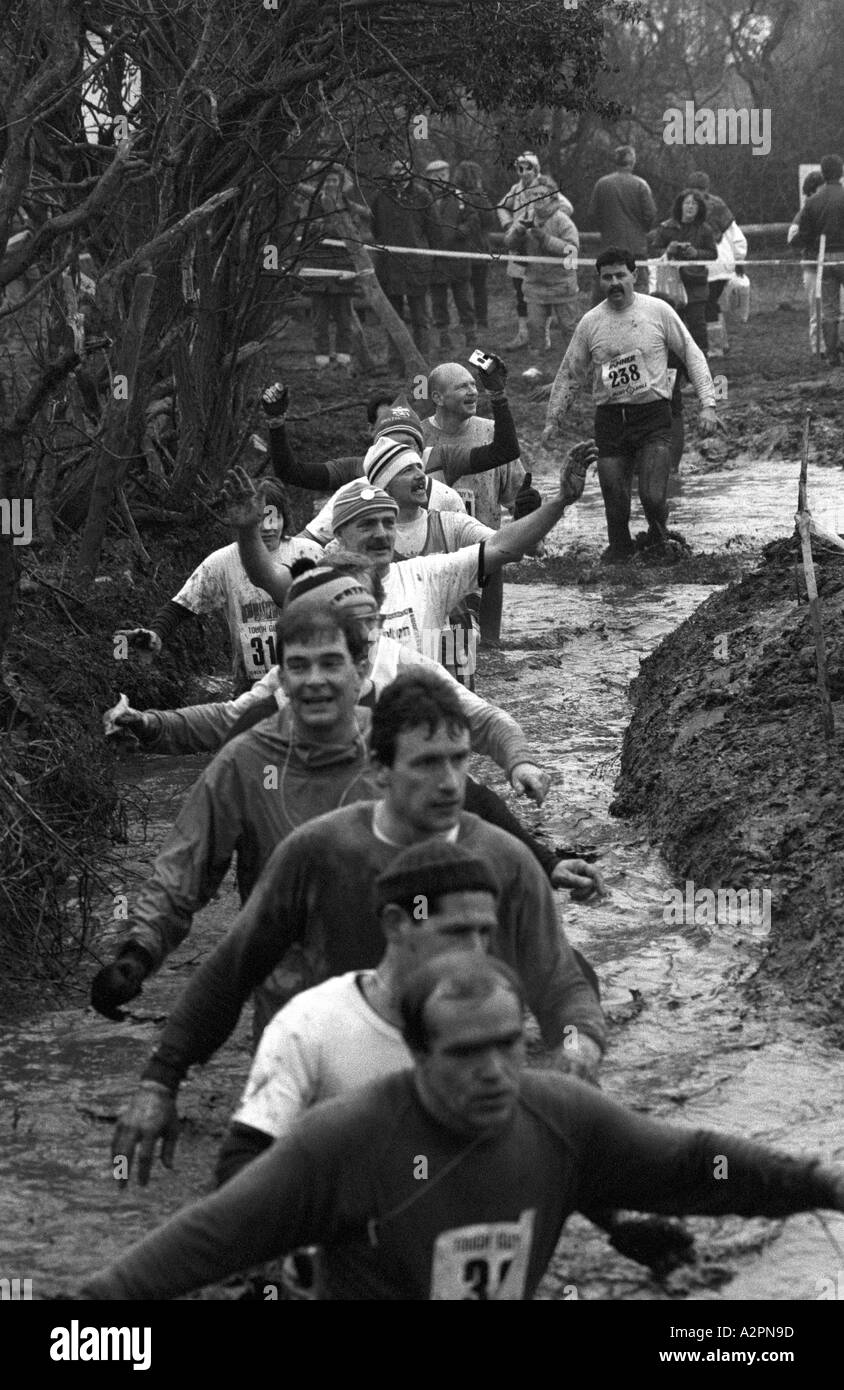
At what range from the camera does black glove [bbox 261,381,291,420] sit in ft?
34.6

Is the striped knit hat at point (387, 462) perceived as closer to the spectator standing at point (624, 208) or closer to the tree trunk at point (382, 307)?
the tree trunk at point (382, 307)

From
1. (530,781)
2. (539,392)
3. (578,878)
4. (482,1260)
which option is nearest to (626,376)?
(539,392)

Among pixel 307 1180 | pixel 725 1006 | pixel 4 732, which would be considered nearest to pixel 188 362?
pixel 4 732

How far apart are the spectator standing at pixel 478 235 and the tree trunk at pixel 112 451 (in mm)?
10297

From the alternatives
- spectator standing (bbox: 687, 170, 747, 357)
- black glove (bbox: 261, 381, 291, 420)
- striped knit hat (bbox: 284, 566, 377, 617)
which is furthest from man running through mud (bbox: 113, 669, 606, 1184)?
spectator standing (bbox: 687, 170, 747, 357)

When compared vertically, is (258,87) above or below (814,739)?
above

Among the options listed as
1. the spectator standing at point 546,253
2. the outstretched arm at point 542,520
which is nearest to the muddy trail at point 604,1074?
the outstretched arm at point 542,520

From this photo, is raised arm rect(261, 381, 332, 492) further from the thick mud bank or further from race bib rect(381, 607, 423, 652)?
race bib rect(381, 607, 423, 652)

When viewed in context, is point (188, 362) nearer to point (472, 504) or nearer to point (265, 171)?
point (265, 171)

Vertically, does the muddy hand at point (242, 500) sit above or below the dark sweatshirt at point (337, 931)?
above

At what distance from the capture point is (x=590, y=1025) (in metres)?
4.96

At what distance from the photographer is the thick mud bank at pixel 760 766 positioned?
777cm

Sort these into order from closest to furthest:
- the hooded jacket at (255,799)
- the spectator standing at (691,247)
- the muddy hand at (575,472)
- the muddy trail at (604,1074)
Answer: the muddy trail at (604,1074)
the hooded jacket at (255,799)
the muddy hand at (575,472)
the spectator standing at (691,247)
